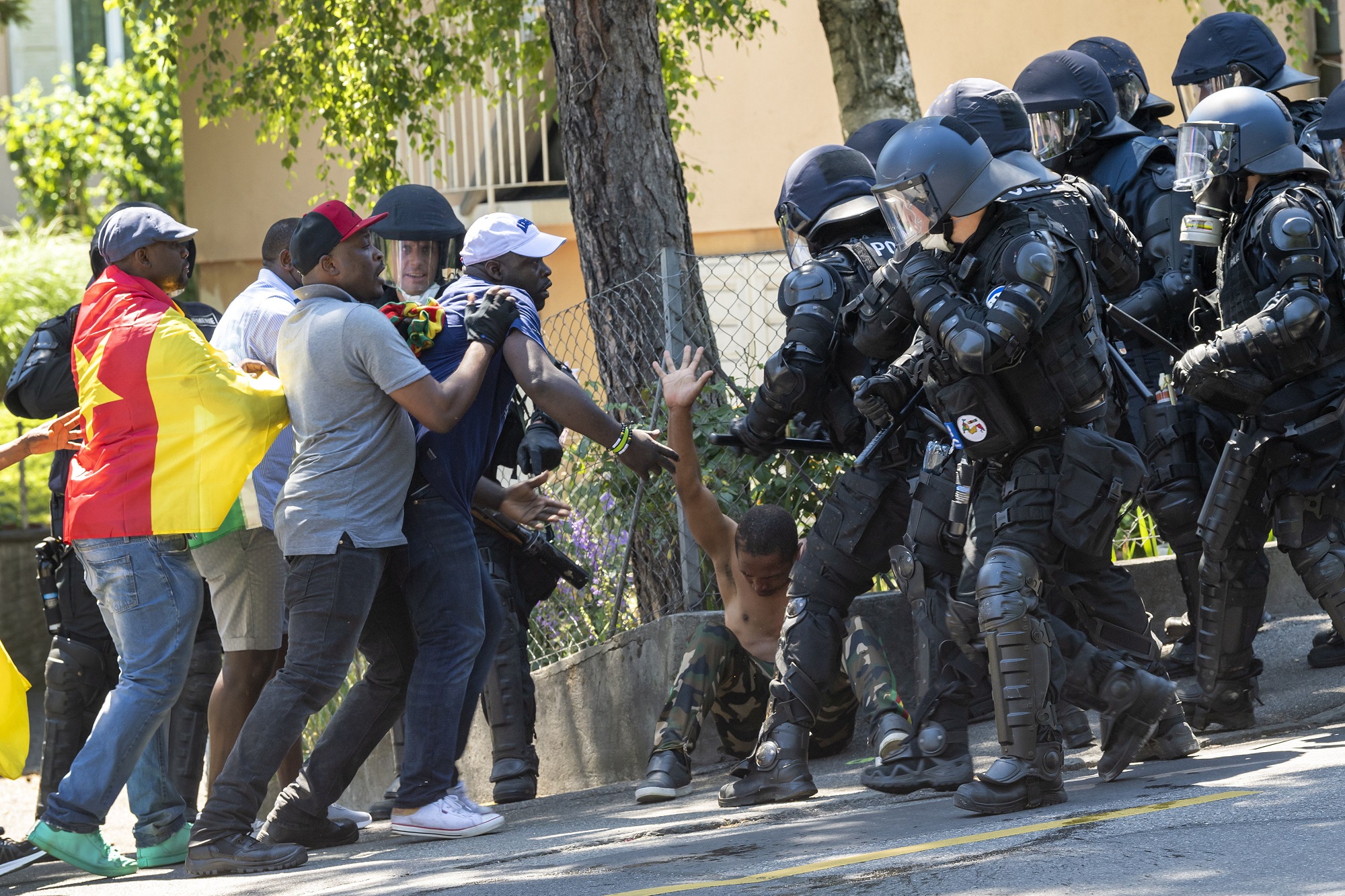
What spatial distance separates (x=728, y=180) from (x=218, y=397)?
30.5 feet

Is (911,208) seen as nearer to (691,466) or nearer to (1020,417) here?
(1020,417)

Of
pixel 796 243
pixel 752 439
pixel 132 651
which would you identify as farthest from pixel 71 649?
pixel 796 243

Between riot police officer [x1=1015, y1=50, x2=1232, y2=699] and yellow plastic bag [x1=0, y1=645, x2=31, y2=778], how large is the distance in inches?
145

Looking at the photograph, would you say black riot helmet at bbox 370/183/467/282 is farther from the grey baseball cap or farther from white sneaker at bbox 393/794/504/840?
white sneaker at bbox 393/794/504/840

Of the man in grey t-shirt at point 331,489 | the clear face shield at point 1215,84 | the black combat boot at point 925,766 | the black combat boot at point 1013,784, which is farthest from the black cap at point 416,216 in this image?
the clear face shield at point 1215,84

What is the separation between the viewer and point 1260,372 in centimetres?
511

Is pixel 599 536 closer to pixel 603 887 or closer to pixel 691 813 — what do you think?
pixel 691 813

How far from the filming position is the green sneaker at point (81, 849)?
4.63 m

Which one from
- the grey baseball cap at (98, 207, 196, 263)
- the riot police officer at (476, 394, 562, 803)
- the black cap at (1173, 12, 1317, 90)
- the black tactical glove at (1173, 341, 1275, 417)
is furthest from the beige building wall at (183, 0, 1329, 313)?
the grey baseball cap at (98, 207, 196, 263)

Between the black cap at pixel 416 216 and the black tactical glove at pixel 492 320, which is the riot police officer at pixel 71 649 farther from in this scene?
the black tactical glove at pixel 492 320

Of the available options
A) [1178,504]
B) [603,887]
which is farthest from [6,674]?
[1178,504]

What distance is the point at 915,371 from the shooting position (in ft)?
15.9

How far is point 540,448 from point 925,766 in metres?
1.75

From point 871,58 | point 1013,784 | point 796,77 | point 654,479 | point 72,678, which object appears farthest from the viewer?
point 796,77
